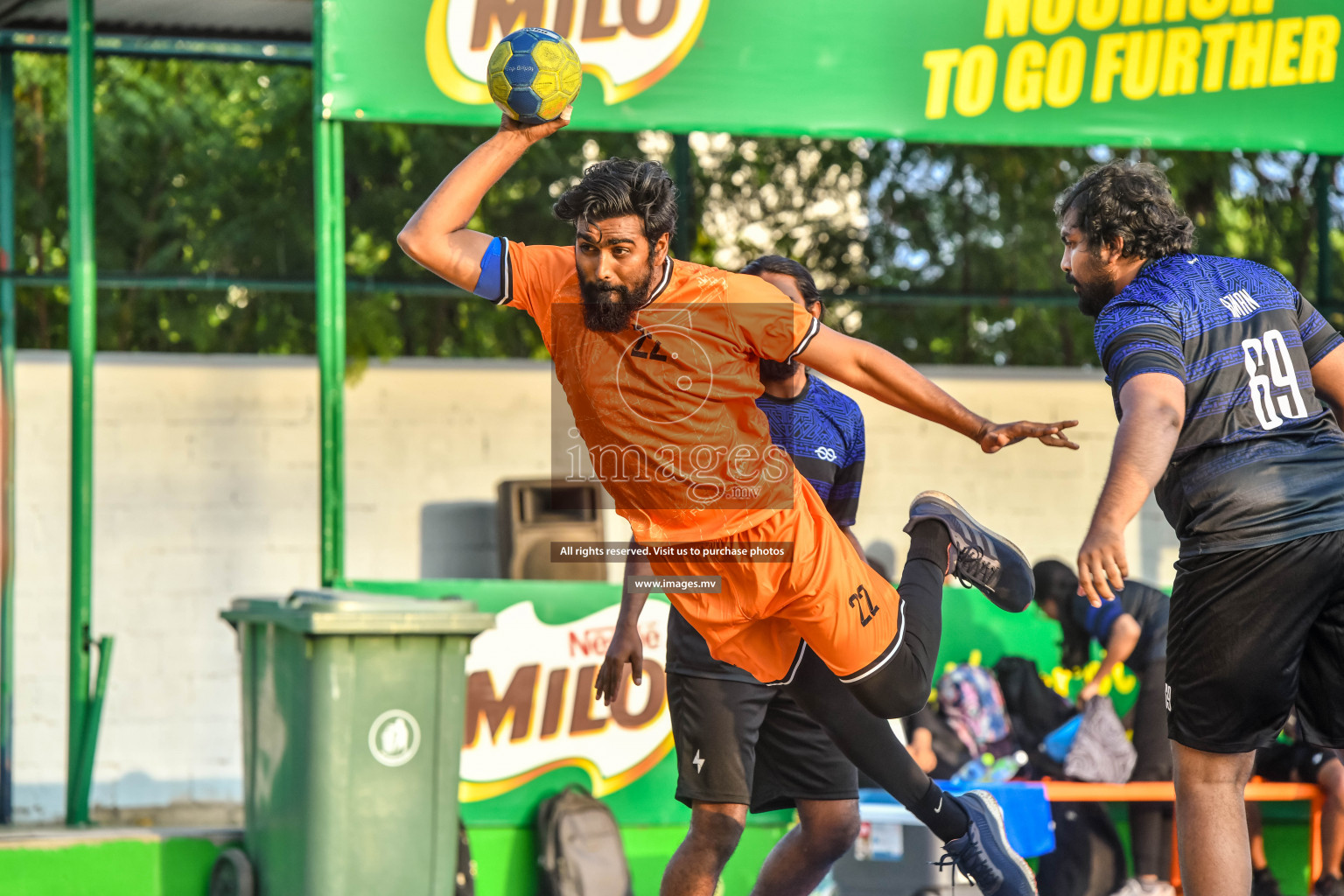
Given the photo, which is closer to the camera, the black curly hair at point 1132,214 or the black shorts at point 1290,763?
the black curly hair at point 1132,214

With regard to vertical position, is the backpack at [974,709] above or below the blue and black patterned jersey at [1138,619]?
below

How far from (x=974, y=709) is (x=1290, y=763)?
136 centimetres

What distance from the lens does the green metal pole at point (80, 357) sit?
20.9ft

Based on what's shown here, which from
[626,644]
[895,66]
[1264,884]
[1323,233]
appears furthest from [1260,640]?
[1323,233]

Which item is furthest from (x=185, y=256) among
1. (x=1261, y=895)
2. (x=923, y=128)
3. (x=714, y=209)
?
(x=1261, y=895)

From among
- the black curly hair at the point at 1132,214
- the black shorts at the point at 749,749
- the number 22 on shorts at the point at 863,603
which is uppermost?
the black curly hair at the point at 1132,214

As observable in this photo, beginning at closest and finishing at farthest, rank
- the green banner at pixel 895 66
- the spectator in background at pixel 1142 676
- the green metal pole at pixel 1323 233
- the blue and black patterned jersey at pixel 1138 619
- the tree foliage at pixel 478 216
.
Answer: the green banner at pixel 895 66 < the spectator in background at pixel 1142 676 < the blue and black patterned jersey at pixel 1138 619 < the green metal pole at pixel 1323 233 < the tree foliage at pixel 478 216

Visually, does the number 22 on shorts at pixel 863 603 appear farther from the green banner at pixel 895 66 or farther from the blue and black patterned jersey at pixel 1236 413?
the green banner at pixel 895 66

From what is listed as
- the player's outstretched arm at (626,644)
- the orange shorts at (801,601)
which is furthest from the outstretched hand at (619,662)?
the orange shorts at (801,601)

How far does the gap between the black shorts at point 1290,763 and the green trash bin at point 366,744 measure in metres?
3.42

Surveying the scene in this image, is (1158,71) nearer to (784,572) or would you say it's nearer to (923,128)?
(923,128)

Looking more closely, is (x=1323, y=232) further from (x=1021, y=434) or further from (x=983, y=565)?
(x=1021, y=434)

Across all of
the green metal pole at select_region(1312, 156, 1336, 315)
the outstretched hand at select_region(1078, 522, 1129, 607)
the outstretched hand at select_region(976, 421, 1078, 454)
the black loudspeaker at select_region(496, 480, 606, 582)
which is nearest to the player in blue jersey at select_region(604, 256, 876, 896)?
the outstretched hand at select_region(976, 421, 1078, 454)

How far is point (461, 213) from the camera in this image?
368cm
